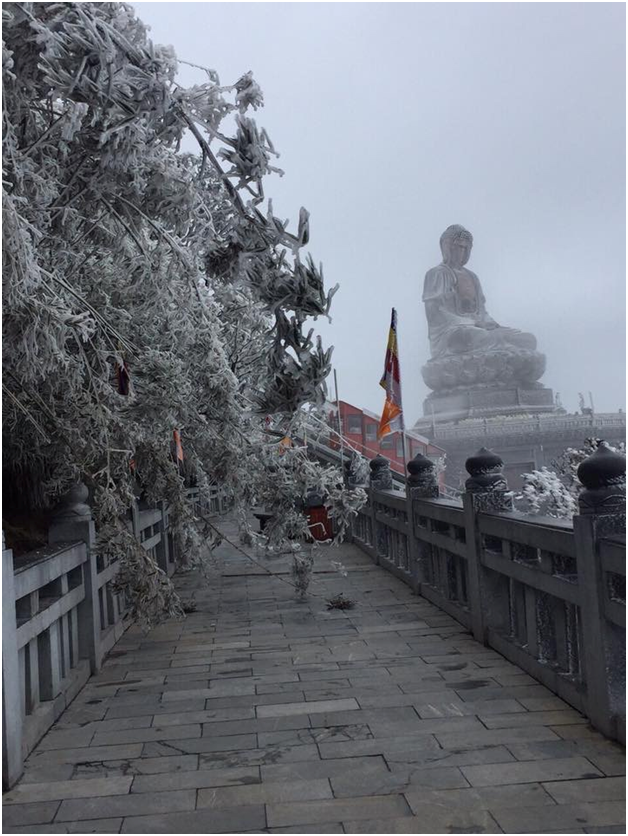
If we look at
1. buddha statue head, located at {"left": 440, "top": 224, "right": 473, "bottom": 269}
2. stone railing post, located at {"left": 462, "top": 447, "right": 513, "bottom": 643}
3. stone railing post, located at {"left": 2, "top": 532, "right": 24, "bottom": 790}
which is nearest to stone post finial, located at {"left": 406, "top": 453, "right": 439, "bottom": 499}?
stone railing post, located at {"left": 462, "top": 447, "right": 513, "bottom": 643}

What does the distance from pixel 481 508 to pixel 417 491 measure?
226 cm

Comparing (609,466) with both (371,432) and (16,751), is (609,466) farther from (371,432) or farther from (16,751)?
(371,432)

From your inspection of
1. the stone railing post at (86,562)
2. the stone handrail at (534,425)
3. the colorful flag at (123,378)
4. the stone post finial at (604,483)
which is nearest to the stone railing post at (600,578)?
the stone post finial at (604,483)

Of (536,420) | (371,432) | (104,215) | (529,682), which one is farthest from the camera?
(536,420)

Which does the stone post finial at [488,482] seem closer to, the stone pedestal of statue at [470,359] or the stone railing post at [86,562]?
the stone railing post at [86,562]

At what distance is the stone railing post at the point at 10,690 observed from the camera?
358cm

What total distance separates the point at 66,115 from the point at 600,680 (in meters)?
3.62

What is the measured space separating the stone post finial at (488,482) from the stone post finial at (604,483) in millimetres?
1703

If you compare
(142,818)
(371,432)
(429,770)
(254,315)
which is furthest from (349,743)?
(371,432)

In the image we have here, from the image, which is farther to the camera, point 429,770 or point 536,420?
point 536,420

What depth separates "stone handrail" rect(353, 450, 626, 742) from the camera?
3834mm

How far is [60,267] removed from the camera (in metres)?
5.29

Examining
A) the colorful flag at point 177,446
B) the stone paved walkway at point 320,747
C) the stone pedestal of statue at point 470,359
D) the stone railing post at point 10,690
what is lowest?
the stone paved walkway at point 320,747

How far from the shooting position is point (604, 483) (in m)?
3.95
